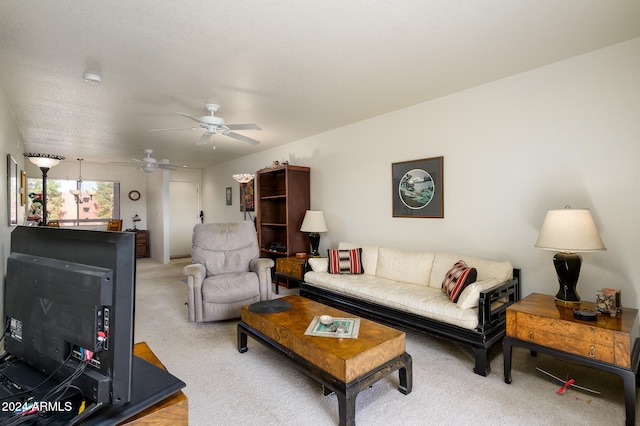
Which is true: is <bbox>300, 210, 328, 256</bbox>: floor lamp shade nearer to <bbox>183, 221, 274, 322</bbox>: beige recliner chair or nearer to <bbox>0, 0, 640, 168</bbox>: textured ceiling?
<bbox>183, 221, 274, 322</bbox>: beige recliner chair

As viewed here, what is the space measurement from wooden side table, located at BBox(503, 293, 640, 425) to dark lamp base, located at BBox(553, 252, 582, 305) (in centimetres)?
7

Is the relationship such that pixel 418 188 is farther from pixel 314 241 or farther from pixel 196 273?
pixel 196 273

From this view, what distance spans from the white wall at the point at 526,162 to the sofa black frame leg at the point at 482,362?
952mm

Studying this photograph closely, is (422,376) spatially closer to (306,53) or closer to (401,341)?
(401,341)

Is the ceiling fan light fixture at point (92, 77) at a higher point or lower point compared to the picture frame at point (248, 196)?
higher

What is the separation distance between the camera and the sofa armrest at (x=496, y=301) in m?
2.41

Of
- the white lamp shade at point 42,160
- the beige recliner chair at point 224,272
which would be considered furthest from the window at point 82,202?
the beige recliner chair at point 224,272

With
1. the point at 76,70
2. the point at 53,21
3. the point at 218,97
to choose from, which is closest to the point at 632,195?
the point at 218,97

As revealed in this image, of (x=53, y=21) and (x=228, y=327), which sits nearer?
(x=53, y=21)

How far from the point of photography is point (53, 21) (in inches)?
80.0

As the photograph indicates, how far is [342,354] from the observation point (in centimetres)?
185

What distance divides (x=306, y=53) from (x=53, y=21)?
1.65 m

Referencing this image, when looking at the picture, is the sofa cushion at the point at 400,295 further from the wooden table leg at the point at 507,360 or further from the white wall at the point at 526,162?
the white wall at the point at 526,162

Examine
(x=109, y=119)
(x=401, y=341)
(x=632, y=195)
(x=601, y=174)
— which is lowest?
(x=401, y=341)
